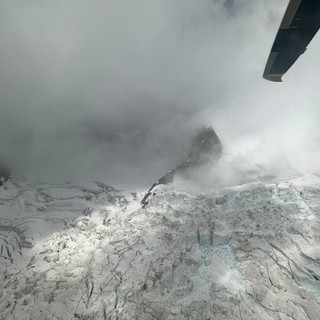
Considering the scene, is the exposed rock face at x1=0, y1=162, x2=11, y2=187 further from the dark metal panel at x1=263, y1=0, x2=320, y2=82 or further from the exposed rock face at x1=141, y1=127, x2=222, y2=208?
the dark metal panel at x1=263, y1=0, x2=320, y2=82

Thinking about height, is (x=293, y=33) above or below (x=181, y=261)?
below

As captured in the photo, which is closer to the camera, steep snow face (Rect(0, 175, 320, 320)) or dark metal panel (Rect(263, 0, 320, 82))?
dark metal panel (Rect(263, 0, 320, 82))

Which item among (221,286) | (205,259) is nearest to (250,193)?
(205,259)

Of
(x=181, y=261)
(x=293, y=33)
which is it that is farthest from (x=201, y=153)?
(x=293, y=33)

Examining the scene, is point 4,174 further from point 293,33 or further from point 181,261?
point 293,33

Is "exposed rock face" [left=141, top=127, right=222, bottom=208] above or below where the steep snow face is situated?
above

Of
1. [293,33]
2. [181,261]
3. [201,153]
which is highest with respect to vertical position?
[201,153]

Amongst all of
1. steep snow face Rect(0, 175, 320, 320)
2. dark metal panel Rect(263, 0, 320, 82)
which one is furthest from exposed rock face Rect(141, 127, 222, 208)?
dark metal panel Rect(263, 0, 320, 82)
